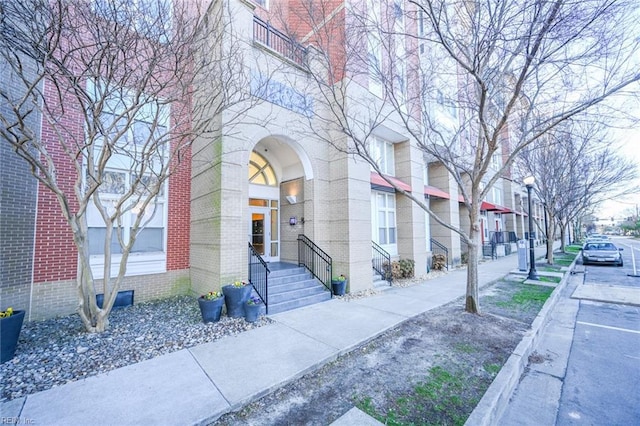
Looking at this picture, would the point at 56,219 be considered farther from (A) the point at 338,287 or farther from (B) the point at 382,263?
(B) the point at 382,263

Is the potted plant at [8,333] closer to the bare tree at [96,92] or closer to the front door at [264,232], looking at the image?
the bare tree at [96,92]

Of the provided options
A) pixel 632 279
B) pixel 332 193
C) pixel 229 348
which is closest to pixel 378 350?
pixel 229 348

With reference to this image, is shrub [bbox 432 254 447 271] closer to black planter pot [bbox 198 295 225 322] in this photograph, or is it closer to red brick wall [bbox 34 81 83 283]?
black planter pot [bbox 198 295 225 322]

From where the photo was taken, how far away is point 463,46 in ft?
17.1

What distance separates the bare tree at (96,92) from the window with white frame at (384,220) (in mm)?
6871

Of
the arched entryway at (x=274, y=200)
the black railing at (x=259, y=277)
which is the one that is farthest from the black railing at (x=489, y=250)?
the black railing at (x=259, y=277)

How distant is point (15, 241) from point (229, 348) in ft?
17.8

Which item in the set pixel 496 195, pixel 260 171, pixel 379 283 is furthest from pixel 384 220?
pixel 496 195

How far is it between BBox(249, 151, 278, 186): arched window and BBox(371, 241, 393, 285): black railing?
4715 mm

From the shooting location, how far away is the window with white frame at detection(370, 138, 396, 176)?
11836 mm

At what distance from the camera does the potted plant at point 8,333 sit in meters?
4.15

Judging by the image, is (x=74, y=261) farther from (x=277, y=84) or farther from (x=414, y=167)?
(x=414, y=167)

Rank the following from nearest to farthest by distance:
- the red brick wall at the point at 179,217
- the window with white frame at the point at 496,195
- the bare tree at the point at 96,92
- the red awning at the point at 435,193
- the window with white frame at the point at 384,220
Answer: the bare tree at the point at 96,92
the red brick wall at the point at 179,217
the window with white frame at the point at 384,220
the red awning at the point at 435,193
the window with white frame at the point at 496,195

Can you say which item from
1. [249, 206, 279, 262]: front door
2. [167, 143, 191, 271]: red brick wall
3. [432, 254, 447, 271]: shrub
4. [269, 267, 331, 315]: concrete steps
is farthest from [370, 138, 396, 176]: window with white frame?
[167, 143, 191, 271]: red brick wall
